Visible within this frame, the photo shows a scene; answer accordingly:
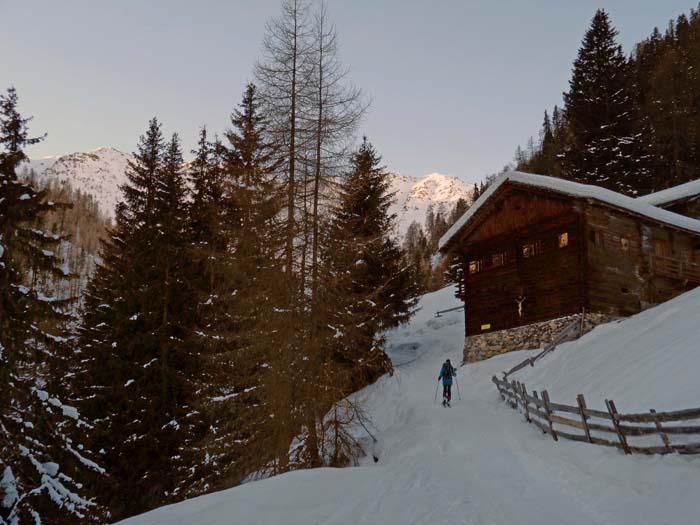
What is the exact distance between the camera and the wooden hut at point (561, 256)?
2392 cm

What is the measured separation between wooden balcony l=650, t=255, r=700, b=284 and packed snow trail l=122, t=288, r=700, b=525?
14273mm

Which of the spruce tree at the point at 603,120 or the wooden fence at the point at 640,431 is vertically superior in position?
the spruce tree at the point at 603,120

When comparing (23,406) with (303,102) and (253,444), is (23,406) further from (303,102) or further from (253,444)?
(303,102)

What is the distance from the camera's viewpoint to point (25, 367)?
12734mm

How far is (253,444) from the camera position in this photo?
1333 centimetres

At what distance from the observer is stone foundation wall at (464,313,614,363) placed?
2361cm

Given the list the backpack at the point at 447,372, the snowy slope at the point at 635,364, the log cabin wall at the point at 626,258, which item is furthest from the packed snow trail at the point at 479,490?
the log cabin wall at the point at 626,258

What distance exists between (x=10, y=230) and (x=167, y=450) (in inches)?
367

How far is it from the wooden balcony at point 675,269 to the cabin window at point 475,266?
8.69 metres

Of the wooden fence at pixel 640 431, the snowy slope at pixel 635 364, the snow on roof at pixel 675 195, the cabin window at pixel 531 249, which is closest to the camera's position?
the wooden fence at pixel 640 431

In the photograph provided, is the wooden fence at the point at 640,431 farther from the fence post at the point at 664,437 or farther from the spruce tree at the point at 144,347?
the spruce tree at the point at 144,347

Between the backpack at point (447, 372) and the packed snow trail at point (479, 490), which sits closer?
the packed snow trail at point (479, 490)

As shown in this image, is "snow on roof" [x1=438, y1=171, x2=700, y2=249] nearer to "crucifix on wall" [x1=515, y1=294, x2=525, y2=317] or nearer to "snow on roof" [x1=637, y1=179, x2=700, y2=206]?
"snow on roof" [x1=637, y1=179, x2=700, y2=206]

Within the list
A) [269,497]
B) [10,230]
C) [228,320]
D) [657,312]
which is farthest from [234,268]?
[657,312]
